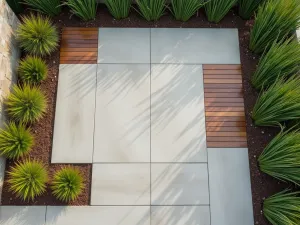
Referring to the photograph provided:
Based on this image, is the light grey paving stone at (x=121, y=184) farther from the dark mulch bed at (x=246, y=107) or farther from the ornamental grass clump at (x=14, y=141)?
the ornamental grass clump at (x=14, y=141)

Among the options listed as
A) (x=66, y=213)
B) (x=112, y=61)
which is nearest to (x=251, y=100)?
(x=112, y=61)

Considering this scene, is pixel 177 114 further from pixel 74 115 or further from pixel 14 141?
pixel 14 141

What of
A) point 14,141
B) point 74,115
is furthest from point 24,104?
point 74,115

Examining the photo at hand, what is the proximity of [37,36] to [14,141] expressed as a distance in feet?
4.22

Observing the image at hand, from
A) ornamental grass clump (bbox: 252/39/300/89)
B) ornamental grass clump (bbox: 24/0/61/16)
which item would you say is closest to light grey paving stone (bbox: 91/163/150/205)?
Result: ornamental grass clump (bbox: 252/39/300/89)

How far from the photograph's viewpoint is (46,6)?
4.25 meters

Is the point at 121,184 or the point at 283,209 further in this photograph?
the point at 121,184

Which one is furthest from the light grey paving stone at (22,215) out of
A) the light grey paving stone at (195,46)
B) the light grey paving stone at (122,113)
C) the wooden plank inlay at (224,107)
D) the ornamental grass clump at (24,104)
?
the light grey paving stone at (195,46)

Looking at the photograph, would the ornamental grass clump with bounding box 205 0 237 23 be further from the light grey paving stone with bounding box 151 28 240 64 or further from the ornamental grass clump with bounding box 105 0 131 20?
the ornamental grass clump with bounding box 105 0 131 20

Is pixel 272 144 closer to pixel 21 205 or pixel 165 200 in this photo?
pixel 165 200

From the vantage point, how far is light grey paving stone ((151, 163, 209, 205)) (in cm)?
382

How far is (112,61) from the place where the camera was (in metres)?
4.35

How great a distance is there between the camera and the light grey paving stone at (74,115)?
3971 mm

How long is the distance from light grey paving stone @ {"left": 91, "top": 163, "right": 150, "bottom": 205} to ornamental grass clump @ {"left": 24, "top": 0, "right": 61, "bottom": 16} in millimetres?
2063
